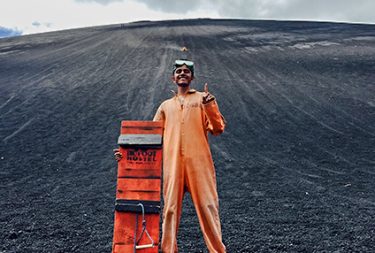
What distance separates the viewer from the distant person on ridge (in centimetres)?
328

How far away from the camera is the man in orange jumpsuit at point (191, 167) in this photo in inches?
129

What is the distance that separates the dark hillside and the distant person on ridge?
1.03m

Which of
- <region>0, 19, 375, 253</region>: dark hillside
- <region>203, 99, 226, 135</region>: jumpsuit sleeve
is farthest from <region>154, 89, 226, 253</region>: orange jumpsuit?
<region>0, 19, 375, 253</region>: dark hillside

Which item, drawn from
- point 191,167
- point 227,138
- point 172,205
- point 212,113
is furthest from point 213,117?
point 227,138

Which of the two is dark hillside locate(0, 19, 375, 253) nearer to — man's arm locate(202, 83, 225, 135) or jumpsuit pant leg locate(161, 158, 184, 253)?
jumpsuit pant leg locate(161, 158, 184, 253)

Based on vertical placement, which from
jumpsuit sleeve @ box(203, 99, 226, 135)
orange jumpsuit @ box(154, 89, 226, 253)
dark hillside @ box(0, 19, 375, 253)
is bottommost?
dark hillside @ box(0, 19, 375, 253)

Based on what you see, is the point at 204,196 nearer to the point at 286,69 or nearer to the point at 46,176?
the point at 46,176

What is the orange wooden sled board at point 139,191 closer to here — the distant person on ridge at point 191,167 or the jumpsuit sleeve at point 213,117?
the distant person on ridge at point 191,167

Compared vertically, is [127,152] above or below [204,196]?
above

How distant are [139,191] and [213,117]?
93 cm

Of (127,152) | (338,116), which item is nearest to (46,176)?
(127,152)

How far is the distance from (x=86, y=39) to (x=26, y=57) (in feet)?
16.0

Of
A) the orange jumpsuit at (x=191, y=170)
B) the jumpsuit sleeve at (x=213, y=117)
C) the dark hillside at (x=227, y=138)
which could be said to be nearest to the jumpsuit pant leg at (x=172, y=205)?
the orange jumpsuit at (x=191, y=170)

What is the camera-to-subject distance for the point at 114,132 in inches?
353
